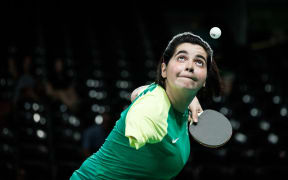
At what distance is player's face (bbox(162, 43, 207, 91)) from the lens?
1998 mm

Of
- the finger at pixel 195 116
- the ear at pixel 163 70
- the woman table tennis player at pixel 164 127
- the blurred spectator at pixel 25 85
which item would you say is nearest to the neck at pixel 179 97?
the woman table tennis player at pixel 164 127

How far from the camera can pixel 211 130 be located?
2.35 meters

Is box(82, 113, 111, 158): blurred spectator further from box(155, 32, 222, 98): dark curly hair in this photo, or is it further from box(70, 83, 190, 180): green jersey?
box(70, 83, 190, 180): green jersey

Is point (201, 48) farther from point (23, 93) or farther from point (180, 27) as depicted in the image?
point (180, 27)

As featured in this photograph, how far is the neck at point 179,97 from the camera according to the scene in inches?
79.6

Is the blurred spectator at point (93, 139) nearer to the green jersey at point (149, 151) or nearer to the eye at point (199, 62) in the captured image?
the green jersey at point (149, 151)

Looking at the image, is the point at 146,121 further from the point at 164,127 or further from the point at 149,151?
the point at 149,151

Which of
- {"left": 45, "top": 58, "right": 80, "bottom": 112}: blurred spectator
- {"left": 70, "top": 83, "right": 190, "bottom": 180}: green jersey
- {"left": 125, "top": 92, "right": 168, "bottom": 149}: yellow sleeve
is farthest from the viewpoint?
{"left": 45, "top": 58, "right": 80, "bottom": 112}: blurred spectator

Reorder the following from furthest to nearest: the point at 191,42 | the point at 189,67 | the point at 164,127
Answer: the point at 191,42 → the point at 189,67 → the point at 164,127

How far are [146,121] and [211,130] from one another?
734 mm

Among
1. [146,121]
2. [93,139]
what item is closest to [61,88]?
[93,139]

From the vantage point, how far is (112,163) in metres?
2.02

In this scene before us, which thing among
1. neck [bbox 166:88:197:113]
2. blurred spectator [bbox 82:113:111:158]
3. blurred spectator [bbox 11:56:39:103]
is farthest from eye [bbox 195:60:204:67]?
blurred spectator [bbox 11:56:39:103]

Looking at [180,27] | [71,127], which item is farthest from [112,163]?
[180,27]
